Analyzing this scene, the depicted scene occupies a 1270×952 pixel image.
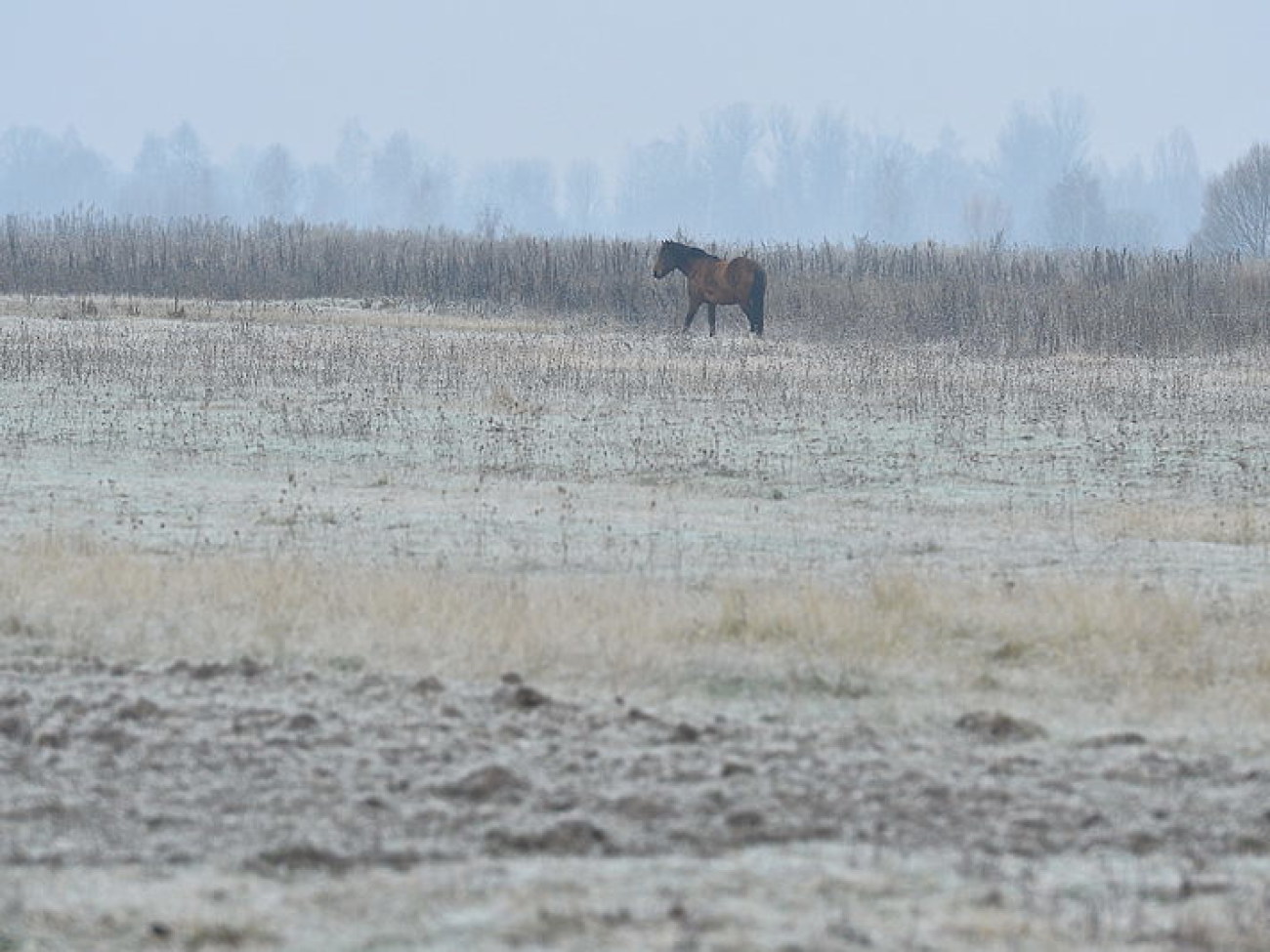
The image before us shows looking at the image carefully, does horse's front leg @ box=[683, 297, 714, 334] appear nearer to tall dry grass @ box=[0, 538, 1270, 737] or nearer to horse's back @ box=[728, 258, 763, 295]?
horse's back @ box=[728, 258, 763, 295]

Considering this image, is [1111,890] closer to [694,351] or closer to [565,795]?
[565,795]

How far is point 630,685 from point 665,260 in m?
26.2

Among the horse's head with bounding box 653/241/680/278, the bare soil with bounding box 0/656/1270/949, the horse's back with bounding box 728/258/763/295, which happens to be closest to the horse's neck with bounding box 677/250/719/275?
the horse's head with bounding box 653/241/680/278

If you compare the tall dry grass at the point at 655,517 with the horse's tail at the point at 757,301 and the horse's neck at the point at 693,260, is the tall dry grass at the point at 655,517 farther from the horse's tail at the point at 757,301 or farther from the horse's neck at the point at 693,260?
the horse's neck at the point at 693,260

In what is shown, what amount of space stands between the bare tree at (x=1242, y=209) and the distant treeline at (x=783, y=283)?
40.0 metres

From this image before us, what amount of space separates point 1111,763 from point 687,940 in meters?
2.66

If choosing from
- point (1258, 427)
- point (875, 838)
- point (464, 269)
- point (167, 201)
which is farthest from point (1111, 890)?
point (167, 201)

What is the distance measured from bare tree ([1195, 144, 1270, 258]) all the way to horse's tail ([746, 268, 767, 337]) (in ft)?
173

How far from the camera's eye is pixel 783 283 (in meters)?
37.6

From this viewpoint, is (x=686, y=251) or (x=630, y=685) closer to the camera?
(x=630, y=685)

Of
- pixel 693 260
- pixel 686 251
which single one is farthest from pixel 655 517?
pixel 686 251

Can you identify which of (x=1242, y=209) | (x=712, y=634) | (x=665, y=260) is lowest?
(x=712, y=634)

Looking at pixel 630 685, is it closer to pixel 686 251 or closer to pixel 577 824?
pixel 577 824

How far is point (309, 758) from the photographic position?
7730mm
